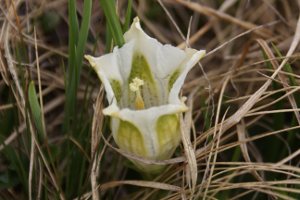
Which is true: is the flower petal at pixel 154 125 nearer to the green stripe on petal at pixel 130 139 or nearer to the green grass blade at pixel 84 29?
the green stripe on petal at pixel 130 139

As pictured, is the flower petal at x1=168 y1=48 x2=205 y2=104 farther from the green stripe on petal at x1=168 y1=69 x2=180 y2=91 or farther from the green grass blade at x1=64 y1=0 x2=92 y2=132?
the green grass blade at x1=64 y1=0 x2=92 y2=132

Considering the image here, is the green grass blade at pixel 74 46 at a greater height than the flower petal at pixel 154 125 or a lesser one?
greater

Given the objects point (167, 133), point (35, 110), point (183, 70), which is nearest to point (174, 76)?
point (183, 70)

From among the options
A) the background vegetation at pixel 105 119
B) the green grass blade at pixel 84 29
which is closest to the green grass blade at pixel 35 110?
the background vegetation at pixel 105 119

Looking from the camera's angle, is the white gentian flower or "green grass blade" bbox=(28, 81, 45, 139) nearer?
the white gentian flower

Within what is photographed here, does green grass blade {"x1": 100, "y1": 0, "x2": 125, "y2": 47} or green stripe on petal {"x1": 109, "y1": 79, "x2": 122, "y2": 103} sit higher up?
green grass blade {"x1": 100, "y1": 0, "x2": 125, "y2": 47}

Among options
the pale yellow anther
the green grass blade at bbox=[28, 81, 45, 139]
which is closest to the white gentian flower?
the pale yellow anther

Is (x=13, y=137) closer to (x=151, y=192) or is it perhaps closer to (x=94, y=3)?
(x=151, y=192)

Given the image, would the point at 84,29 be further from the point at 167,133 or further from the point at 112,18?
the point at 167,133
